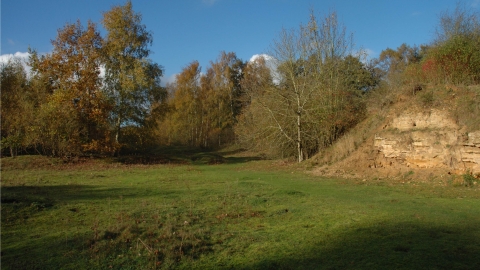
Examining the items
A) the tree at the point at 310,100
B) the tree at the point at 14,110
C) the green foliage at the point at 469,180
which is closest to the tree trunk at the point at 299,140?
the tree at the point at 310,100

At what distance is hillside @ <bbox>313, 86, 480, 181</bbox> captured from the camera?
1714 cm

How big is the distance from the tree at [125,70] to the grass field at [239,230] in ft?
70.4

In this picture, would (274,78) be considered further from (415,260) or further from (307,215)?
(415,260)

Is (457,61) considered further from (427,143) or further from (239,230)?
(239,230)

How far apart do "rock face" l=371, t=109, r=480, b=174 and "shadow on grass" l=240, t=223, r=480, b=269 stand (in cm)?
1042

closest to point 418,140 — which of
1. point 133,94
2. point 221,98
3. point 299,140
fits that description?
point 299,140

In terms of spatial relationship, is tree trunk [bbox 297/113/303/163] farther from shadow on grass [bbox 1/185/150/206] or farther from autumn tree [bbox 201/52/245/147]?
autumn tree [bbox 201/52/245/147]

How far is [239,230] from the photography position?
8.40 meters

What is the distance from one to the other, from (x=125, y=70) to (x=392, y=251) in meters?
32.6

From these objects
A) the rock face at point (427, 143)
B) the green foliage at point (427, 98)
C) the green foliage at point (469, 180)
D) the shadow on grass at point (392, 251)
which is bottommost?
the shadow on grass at point (392, 251)

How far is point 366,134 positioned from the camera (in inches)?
965

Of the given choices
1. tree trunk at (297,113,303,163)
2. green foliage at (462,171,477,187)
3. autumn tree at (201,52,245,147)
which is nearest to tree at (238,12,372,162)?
tree trunk at (297,113,303,163)

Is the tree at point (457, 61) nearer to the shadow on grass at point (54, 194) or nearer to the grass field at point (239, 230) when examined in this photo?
the grass field at point (239, 230)

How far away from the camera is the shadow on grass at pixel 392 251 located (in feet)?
19.0
